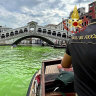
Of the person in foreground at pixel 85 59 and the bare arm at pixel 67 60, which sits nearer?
the person in foreground at pixel 85 59

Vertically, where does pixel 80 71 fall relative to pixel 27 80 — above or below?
above

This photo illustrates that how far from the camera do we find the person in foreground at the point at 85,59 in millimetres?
788

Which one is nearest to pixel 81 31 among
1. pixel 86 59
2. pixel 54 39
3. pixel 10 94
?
pixel 86 59

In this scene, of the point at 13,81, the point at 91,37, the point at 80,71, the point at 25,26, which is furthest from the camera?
the point at 25,26

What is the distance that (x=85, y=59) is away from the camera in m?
0.83

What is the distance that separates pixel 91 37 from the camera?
80cm

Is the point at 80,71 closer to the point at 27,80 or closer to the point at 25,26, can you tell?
the point at 27,80

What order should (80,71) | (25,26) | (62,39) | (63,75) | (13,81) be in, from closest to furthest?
(80,71), (63,75), (13,81), (62,39), (25,26)

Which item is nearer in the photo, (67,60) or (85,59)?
(85,59)

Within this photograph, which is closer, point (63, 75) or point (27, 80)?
point (63, 75)

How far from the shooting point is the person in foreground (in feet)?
2.58

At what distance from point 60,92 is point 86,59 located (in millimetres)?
1098

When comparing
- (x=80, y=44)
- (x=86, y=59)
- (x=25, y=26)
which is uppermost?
(x=25, y=26)

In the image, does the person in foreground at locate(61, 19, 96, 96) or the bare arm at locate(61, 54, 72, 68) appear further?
the bare arm at locate(61, 54, 72, 68)
